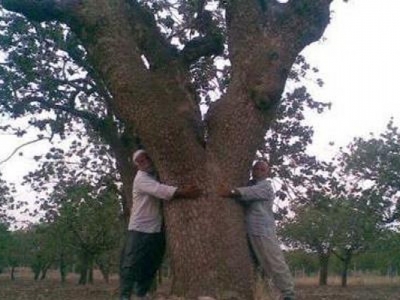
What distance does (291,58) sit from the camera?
845cm

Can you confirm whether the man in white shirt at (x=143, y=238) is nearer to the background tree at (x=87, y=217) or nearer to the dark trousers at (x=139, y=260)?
the dark trousers at (x=139, y=260)

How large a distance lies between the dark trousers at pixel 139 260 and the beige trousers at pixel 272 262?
129 cm

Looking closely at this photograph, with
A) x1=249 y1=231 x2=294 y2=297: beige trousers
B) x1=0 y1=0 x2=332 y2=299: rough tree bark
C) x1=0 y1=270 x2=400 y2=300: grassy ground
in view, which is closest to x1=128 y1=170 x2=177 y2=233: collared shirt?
x1=0 y1=0 x2=332 y2=299: rough tree bark

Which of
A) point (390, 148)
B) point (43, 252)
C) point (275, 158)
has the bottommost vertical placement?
point (43, 252)

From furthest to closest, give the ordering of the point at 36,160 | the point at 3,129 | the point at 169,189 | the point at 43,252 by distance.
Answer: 1. the point at 43,252
2. the point at 36,160
3. the point at 3,129
4. the point at 169,189

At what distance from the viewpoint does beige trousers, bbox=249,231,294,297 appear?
8.29 meters

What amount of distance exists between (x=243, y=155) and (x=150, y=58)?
6.26 feet

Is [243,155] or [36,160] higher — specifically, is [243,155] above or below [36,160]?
below

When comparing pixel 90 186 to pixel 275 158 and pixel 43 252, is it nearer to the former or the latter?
pixel 275 158

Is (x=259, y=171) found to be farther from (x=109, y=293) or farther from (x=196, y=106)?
(x=109, y=293)

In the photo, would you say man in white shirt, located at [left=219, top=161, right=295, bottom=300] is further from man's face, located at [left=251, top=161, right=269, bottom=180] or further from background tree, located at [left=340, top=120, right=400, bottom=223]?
background tree, located at [left=340, top=120, right=400, bottom=223]

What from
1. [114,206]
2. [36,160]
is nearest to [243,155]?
[36,160]

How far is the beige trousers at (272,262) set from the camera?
8.29 metres

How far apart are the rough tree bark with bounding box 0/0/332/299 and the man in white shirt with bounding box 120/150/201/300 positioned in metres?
0.40
